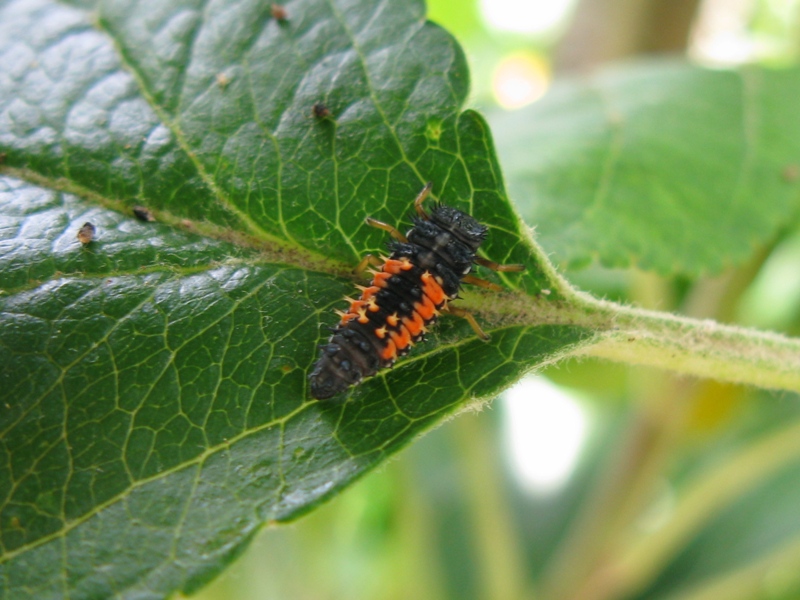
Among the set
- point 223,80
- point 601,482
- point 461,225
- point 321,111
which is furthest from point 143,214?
point 601,482

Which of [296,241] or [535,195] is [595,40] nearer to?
[535,195]

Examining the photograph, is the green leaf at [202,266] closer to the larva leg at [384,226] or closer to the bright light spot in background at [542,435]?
the larva leg at [384,226]

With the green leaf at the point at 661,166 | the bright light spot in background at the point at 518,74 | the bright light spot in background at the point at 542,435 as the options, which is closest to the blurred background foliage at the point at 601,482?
the bright light spot in background at the point at 542,435

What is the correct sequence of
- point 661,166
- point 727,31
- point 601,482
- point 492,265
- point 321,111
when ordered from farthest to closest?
point 727,31 < point 601,482 < point 661,166 < point 492,265 < point 321,111

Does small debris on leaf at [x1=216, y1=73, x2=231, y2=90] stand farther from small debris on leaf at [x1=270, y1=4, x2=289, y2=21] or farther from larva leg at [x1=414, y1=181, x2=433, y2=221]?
larva leg at [x1=414, y1=181, x2=433, y2=221]

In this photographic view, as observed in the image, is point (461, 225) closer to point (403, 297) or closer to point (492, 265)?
point (492, 265)

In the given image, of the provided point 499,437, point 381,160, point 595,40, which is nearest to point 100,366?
point 381,160
